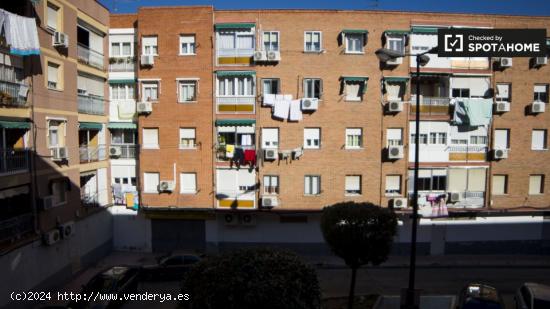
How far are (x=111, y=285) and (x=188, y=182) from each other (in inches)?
275

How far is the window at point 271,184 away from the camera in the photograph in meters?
18.3

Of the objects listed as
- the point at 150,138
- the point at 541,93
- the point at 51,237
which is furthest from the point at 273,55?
the point at 541,93

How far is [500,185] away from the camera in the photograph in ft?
61.8

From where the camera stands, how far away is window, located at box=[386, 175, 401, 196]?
18.5m

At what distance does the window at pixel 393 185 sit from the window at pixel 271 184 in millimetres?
6010

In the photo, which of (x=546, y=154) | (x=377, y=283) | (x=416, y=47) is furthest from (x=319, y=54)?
(x=546, y=154)

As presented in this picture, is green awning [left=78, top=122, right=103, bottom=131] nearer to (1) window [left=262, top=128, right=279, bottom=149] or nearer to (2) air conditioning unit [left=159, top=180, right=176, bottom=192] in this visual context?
(2) air conditioning unit [left=159, top=180, right=176, bottom=192]

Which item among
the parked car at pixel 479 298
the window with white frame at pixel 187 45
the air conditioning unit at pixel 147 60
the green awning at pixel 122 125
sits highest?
the window with white frame at pixel 187 45

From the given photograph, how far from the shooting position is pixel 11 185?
11.9 m

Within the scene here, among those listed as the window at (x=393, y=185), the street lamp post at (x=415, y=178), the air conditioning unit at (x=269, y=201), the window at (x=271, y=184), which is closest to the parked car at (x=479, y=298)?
the street lamp post at (x=415, y=178)

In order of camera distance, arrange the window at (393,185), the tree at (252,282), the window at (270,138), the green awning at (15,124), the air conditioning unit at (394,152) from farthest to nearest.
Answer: the window at (393,185)
the window at (270,138)
the air conditioning unit at (394,152)
the green awning at (15,124)
the tree at (252,282)

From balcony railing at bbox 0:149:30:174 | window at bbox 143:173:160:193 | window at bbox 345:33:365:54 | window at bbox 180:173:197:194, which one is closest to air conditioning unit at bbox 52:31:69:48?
balcony railing at bbox 0:149:30:174

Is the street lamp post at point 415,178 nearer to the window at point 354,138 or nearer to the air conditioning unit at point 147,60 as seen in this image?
the window at point 354,138

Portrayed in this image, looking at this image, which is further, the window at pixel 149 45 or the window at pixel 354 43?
the window at pixel 149 45
